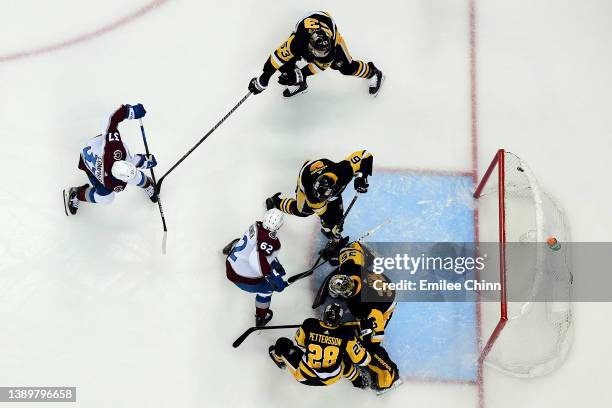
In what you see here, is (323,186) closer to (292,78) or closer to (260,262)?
(260,262)

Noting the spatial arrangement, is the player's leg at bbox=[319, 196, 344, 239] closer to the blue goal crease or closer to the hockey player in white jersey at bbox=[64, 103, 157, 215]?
the blue goal crease

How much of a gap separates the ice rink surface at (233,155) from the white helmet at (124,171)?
737mm

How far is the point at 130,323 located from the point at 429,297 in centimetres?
185

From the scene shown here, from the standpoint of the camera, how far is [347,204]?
4230 mm

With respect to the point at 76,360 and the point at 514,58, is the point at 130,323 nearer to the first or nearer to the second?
the point at 76,360

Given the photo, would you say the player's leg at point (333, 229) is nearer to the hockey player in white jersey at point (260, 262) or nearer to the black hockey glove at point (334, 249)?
the black hockey glove at point (334, 249)

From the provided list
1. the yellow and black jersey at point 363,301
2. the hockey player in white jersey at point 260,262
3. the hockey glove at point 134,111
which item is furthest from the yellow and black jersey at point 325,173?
the hockey glove at point 134,111

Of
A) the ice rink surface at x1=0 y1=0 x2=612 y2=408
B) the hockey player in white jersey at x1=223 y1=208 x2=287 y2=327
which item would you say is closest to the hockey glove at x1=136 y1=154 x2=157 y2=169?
the ice rink surface at x1=0 y1=0 x2=612 y2=408

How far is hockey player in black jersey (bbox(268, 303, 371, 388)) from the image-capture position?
340 cm

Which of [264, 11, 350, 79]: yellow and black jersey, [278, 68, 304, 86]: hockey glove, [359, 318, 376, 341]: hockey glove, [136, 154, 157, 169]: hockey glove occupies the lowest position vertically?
[359, 318, 376, 341]: hockey glove

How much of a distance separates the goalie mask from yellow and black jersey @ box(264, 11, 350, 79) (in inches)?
51.6

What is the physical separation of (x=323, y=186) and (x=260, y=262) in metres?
0.54

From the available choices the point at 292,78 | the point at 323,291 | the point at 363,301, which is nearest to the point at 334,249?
the point at 323,291

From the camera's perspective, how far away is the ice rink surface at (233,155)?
13.2ft
